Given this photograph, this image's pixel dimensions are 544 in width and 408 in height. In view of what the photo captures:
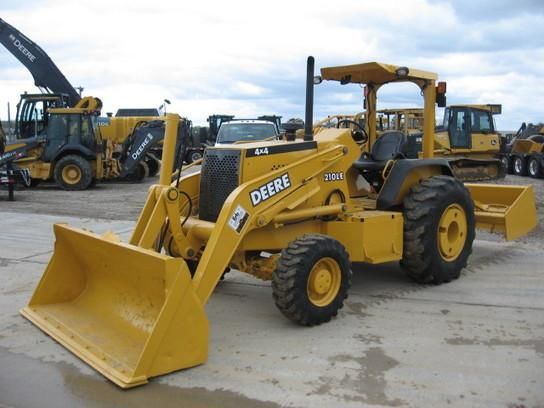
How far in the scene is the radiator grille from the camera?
534 centimetres

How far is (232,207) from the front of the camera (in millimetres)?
4750

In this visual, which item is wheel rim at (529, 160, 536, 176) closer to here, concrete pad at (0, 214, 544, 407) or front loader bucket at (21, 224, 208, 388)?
concrete pad at (0, 214, 544, 407)

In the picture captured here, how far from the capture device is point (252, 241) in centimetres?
532

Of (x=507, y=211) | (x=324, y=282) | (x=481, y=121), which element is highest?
(x=481, y=121)

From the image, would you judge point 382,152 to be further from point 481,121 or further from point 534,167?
point 534,167

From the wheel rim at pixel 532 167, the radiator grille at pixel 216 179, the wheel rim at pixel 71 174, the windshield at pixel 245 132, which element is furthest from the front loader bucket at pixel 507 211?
the wheel rim at pixel 532 167

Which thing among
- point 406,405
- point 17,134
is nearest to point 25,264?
point 406,405

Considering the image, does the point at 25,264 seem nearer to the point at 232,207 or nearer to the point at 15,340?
the point at 15,340

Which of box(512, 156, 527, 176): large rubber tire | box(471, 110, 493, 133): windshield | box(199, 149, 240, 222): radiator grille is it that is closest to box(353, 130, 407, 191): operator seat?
box(199, 149, 240, 222): radiator grille

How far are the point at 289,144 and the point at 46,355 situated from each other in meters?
2.71

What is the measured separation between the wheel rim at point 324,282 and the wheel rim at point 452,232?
5.58 ft

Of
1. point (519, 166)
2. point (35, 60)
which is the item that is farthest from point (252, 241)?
point (519, 166)

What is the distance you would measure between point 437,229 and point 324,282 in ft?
5.87

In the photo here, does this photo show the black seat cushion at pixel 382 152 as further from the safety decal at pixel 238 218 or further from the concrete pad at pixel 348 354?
the safety decal at pixel 238 218
